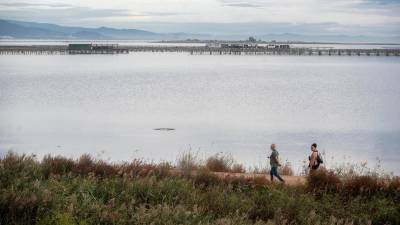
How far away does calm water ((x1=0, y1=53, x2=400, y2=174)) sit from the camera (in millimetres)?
31969

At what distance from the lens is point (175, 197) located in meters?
13.4

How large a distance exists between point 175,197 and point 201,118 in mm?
32465

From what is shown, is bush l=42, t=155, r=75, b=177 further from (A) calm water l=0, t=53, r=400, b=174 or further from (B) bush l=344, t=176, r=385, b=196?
(A) calm water l=0, t=53, r=400, b=174

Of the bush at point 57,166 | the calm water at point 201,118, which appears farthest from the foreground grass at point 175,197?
the calm water at point 201,118

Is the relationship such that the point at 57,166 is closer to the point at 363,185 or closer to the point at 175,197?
the point at 175,197

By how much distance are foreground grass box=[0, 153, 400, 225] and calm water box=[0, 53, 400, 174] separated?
10708mm

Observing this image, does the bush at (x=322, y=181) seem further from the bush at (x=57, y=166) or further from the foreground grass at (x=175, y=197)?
the bush at (x=57, y=166)

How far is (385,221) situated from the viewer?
14.3 metres

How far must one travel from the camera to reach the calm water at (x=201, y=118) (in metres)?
32.0

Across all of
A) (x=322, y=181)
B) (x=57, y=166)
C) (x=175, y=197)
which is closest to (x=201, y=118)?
(x=57, y=166)

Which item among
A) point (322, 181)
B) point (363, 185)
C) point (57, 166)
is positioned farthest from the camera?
point (57, 166)

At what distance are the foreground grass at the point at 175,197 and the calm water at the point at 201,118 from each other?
35.1 feet

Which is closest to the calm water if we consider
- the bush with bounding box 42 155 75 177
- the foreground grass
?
the foreground grass

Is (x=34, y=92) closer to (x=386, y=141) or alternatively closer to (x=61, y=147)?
(x=61, y=147)
